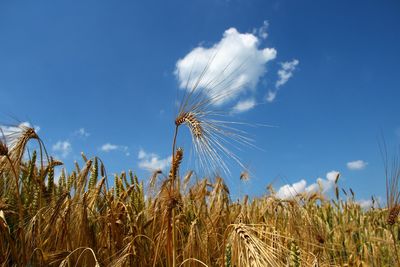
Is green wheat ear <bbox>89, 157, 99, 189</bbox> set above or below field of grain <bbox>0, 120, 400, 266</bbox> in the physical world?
above

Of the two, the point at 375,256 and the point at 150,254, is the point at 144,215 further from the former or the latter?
the point at 375,256

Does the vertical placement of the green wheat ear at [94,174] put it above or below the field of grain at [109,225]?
above

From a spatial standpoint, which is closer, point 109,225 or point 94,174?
point 109,225

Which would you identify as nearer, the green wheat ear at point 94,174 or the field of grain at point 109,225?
the field of grain at point 109,225

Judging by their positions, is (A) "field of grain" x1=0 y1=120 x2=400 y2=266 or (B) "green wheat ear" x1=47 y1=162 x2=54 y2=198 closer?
→ (A) "field of grain" x1=0 y1=120 x2=400 y2=266

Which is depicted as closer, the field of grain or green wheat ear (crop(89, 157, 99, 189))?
the field of grain

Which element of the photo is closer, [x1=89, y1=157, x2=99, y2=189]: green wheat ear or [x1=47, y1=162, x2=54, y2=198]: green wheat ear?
[x1=47, y1=162, x2=54, y2=198]: green wheat ear

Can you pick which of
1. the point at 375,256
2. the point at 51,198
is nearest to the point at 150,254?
the point at 51,198

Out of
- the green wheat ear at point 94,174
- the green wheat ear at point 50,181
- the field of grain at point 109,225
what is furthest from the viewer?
the green wheat ear at point 94,174

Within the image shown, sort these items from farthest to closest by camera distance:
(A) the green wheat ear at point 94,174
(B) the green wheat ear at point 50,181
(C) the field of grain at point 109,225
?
1. (A) the green wheat ear at point 94,174
2. (B) the green wheat ear at point 50,181
3. (C) the field of grain at point 109,225

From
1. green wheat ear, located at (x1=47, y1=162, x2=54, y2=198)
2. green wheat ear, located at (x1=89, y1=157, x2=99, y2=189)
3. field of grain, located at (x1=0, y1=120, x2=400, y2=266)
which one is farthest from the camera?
green wheat ear, located at (x1=89, y1=157, x2=99, y2=189)

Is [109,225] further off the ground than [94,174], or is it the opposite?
[94,174]

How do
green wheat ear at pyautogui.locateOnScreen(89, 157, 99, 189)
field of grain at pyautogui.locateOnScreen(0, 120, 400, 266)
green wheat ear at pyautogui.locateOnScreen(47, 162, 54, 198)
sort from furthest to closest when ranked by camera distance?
1. green wheat ear at pyautogui.locateOnScreen(89, 157, 99, 189)
2. green wheat ear at pyautogui.locateOnScreen(47, 162, 54, 198)
3. field of grain at pyautogui.locateOnScreen(0, 120, 400, 266)

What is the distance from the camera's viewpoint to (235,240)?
1797mm
